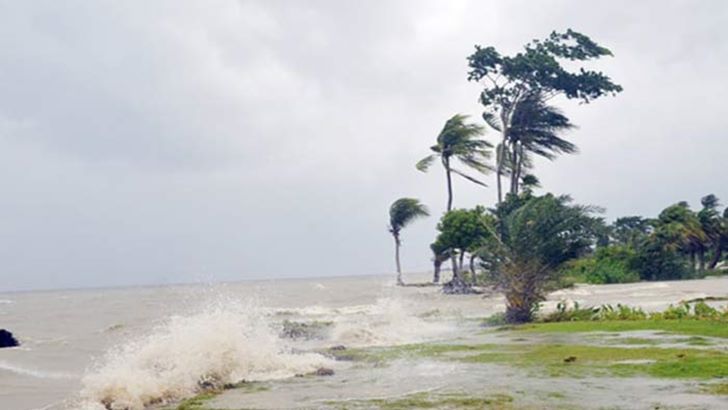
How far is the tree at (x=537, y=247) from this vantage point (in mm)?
25531

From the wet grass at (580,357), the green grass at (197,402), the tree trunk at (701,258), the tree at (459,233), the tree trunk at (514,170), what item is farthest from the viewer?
the tree trunk at (701,258)

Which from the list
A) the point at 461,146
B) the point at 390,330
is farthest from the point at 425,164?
the point at 390,330

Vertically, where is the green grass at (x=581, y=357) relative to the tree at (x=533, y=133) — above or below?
below

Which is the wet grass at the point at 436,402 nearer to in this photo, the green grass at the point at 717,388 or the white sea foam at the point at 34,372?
the green grass at the point at 717,388

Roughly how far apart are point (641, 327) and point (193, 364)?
11751 millimetres

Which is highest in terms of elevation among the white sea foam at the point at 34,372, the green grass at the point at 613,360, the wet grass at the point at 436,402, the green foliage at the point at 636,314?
the green foliage at the point at 636,314

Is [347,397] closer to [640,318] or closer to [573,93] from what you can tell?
[640,318]

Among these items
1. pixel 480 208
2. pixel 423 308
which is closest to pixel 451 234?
pixel 480 208

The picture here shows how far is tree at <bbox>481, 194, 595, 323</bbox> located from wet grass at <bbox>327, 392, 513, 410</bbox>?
1495 cm

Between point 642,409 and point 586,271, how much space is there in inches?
1735

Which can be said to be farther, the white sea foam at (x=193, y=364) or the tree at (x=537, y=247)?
the tree at (x=537, y=247)

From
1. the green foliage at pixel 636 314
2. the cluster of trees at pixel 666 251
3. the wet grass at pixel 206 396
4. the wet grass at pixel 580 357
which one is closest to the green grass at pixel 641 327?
the green foliage at pixel 636 314

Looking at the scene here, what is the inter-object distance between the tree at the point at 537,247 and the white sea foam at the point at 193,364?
10.5m

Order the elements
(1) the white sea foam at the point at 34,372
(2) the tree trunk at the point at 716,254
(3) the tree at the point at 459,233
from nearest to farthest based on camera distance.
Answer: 1. (1) the white sea foam at the point at 34,372
2. (3) the tree at the point at 459,233
3. (2) the tree trunk at the point at 716,254
